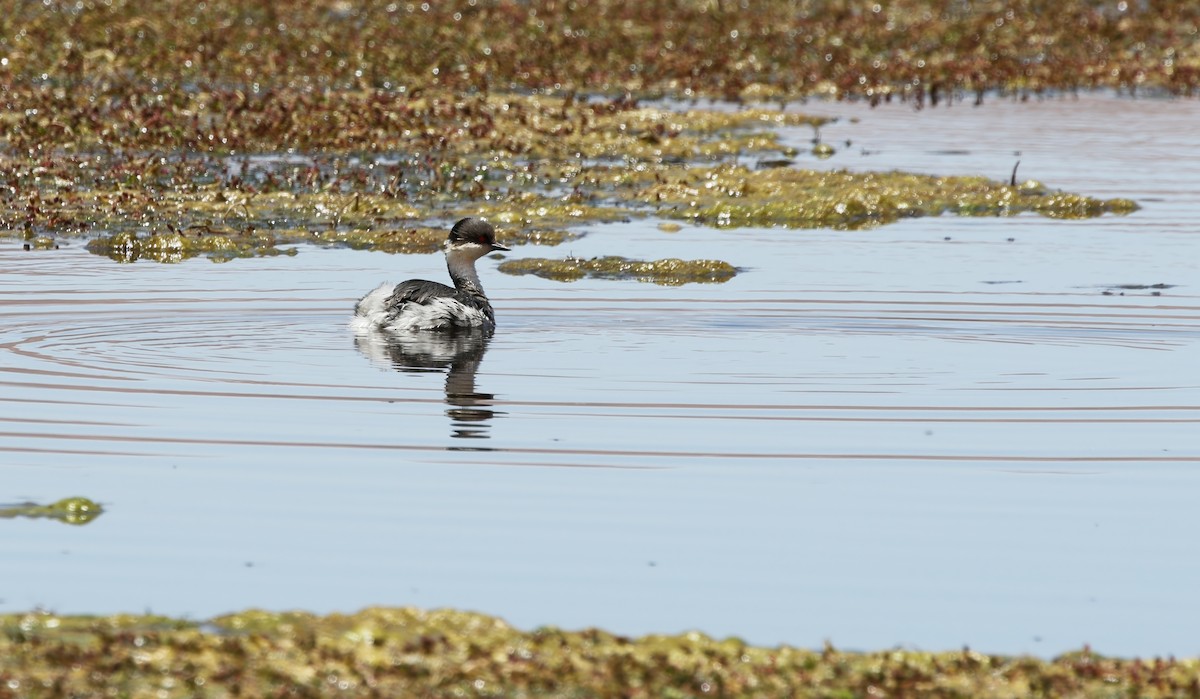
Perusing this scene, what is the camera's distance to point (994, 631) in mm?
7918

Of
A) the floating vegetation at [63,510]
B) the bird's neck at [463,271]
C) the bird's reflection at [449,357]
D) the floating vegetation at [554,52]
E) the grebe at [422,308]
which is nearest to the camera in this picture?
the floating vegetation at [63,510]

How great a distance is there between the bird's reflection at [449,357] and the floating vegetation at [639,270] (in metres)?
3.23

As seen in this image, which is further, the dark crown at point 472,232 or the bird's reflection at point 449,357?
the dark crown at point 472,232

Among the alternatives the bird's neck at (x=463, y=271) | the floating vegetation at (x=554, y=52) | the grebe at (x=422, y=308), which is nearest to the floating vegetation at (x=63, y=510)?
the grebe at (x=422, y=308)

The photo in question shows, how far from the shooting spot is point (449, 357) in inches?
583

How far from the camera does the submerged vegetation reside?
74.3 ft

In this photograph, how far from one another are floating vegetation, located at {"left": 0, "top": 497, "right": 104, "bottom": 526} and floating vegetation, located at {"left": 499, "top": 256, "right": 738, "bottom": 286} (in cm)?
929

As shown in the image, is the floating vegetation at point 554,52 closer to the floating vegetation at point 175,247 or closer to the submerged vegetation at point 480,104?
the submerged vegetation at point 480,104

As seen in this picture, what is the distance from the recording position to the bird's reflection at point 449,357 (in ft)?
41.0

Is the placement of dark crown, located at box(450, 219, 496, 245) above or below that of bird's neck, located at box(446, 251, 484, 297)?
above

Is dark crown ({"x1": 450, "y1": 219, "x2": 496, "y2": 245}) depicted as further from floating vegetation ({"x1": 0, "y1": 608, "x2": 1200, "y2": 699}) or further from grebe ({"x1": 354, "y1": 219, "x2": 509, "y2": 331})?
floating vegetation ({"x1": 0, "y1": 608, "x2": 1200, "y2": 699})

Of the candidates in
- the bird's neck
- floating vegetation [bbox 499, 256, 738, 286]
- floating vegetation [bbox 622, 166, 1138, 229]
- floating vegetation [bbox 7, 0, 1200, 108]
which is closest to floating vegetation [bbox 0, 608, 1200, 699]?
the bird's neck

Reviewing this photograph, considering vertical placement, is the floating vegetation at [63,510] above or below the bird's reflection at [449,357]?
above

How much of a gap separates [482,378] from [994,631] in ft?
20.8
